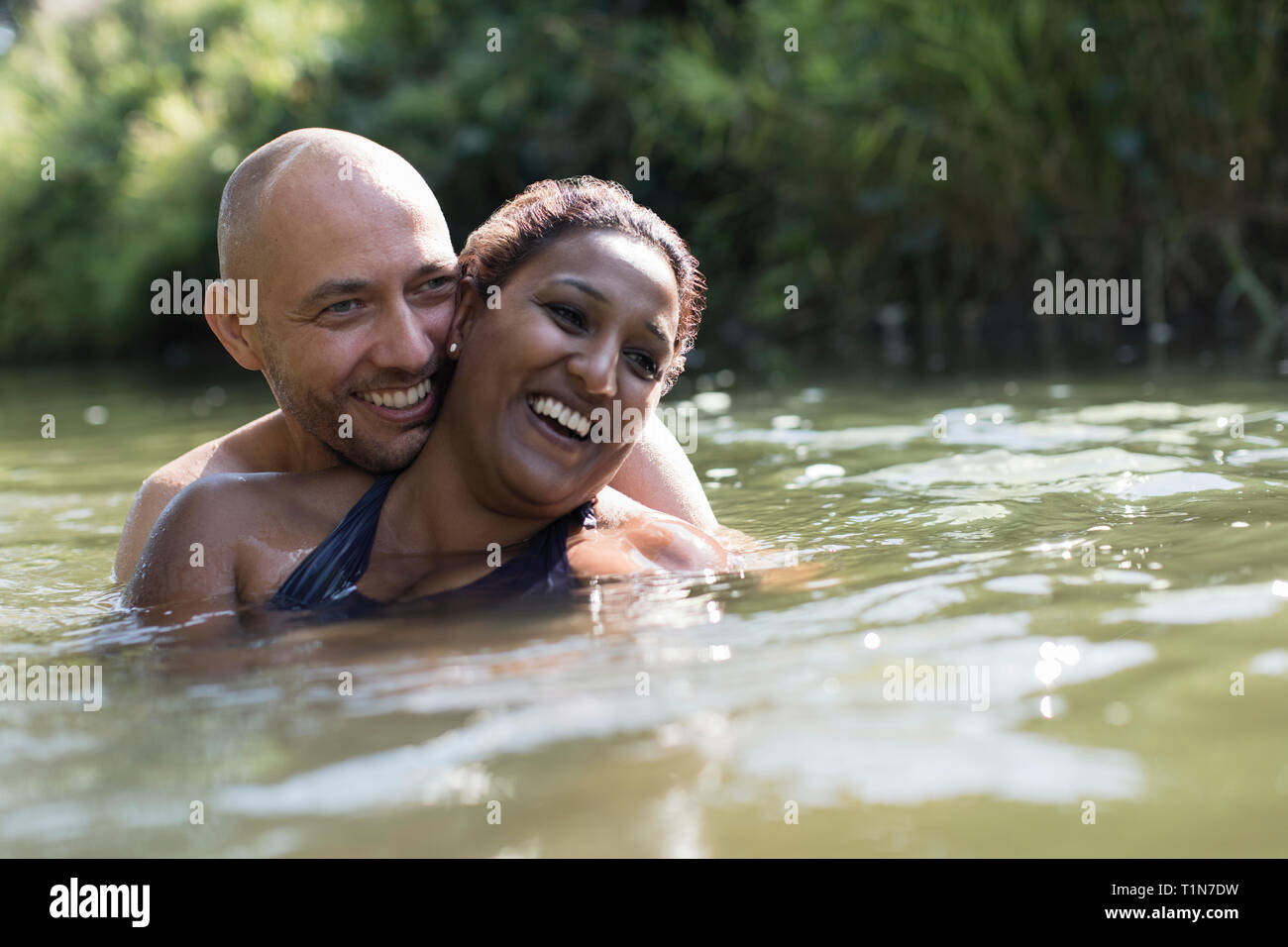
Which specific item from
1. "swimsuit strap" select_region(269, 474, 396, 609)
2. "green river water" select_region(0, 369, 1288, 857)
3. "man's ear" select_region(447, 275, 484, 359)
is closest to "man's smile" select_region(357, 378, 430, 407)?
"man's ear" select_region(447, 275, 484, 359)

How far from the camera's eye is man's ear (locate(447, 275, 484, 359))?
337cm

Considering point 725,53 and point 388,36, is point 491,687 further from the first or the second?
point 388,36

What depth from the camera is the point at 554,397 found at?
124 inches

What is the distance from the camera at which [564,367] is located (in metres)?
3.14

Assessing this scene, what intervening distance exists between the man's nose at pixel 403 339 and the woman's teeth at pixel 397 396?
0.23 ft

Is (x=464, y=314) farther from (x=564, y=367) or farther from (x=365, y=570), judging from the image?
(x=365, y=570)

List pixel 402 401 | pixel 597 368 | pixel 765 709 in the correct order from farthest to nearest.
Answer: pixel 402 401 < pixel 597 368 < pixel 765 709

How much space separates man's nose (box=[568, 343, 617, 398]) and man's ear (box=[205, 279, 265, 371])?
95cm

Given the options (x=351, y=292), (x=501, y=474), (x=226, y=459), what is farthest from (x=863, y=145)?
(x=501, y=474)

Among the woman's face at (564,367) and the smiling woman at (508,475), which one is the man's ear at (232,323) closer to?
the smiling woman at (508,475)

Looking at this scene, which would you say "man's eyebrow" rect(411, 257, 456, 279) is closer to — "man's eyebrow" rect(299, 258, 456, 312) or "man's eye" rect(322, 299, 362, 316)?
"man's eyebrow" rect(299, 258, 456, 312)

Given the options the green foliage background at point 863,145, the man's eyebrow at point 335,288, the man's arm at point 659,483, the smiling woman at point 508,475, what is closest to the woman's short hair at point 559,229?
the smiling woman at point 508,475

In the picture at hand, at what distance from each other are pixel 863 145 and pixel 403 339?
24.7ft
